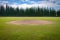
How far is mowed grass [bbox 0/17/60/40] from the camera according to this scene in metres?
2.63

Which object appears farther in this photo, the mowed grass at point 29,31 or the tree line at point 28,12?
the tree line at point 28,12

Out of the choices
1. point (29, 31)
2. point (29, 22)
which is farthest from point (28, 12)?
point (29, 31)

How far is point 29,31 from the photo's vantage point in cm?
268

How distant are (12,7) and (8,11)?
14 centimetres

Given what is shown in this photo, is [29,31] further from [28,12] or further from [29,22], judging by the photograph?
[28,12]

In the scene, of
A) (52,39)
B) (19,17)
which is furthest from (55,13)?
(19,17)

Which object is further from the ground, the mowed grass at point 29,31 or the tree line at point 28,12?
the tree line at point 28,12

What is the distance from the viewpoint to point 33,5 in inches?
109

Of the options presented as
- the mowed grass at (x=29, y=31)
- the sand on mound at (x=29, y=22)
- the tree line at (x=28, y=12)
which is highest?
the tree line at (x=28, y=12)

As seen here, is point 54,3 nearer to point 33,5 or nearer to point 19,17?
point 33,5

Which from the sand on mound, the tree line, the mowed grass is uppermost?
the tree line

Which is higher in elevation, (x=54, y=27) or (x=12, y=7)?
(x=12, y=7)

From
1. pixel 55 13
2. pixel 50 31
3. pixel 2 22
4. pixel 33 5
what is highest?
pixel 33 5

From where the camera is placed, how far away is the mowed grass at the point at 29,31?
2635 millimetres
